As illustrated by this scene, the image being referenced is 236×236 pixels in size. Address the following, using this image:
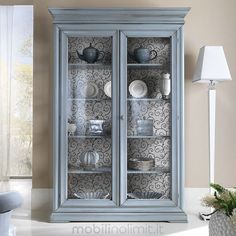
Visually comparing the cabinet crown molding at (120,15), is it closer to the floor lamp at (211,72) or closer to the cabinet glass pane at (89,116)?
the cabinet glass pane at (89,116)

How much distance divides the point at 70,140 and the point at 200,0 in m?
1.99

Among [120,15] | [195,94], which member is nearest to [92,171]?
[195,94]

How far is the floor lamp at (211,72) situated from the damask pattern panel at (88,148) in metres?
0.99

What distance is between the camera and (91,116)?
151 inches

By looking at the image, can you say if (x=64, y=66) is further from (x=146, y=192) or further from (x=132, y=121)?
(x=146, y=192)

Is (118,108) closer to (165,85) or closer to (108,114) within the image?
(108,114)

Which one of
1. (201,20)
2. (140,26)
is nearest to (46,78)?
(140,26)

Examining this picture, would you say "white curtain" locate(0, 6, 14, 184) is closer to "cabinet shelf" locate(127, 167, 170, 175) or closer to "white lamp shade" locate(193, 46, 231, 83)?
"cabinet shelf" locate(127, 167, 170, 175)

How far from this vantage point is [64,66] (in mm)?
3766

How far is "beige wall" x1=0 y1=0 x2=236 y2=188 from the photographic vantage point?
426 centimetres

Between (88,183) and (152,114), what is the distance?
2.87 feet

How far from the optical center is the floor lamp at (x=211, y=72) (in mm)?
3801

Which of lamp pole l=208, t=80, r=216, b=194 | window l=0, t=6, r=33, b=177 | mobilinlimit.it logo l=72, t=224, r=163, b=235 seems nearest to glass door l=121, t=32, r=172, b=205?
mobilinlimit.it logo l=72, t=224, r=163, b=235

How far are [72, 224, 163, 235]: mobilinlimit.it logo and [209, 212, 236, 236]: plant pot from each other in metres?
1.61
